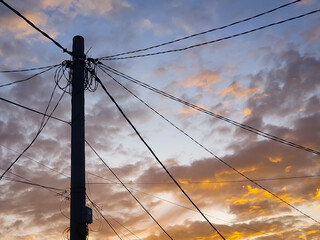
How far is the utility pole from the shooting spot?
27.9 feet

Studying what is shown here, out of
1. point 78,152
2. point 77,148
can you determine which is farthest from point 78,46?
point 78,152

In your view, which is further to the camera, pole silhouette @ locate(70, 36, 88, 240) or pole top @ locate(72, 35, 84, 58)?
pole top @ locate(72, 35, 84, 58)

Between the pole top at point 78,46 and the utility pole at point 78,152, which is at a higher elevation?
the pole top at point 78,46

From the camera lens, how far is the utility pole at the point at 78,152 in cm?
852

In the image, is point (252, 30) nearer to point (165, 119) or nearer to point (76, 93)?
point (165, 119)

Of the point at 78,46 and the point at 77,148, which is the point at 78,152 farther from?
the point at 78,46

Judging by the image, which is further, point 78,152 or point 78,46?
point 78,46

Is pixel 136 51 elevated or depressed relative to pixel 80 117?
elevated

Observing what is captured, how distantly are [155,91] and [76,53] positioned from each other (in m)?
2.76

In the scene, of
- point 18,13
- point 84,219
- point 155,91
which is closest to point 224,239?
point 84,219

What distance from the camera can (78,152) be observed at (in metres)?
9.04

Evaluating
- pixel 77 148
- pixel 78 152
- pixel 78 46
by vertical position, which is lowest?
pixel 78 152

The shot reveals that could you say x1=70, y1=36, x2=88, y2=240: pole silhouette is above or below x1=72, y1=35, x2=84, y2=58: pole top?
below

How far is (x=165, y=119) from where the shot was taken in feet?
37.8
